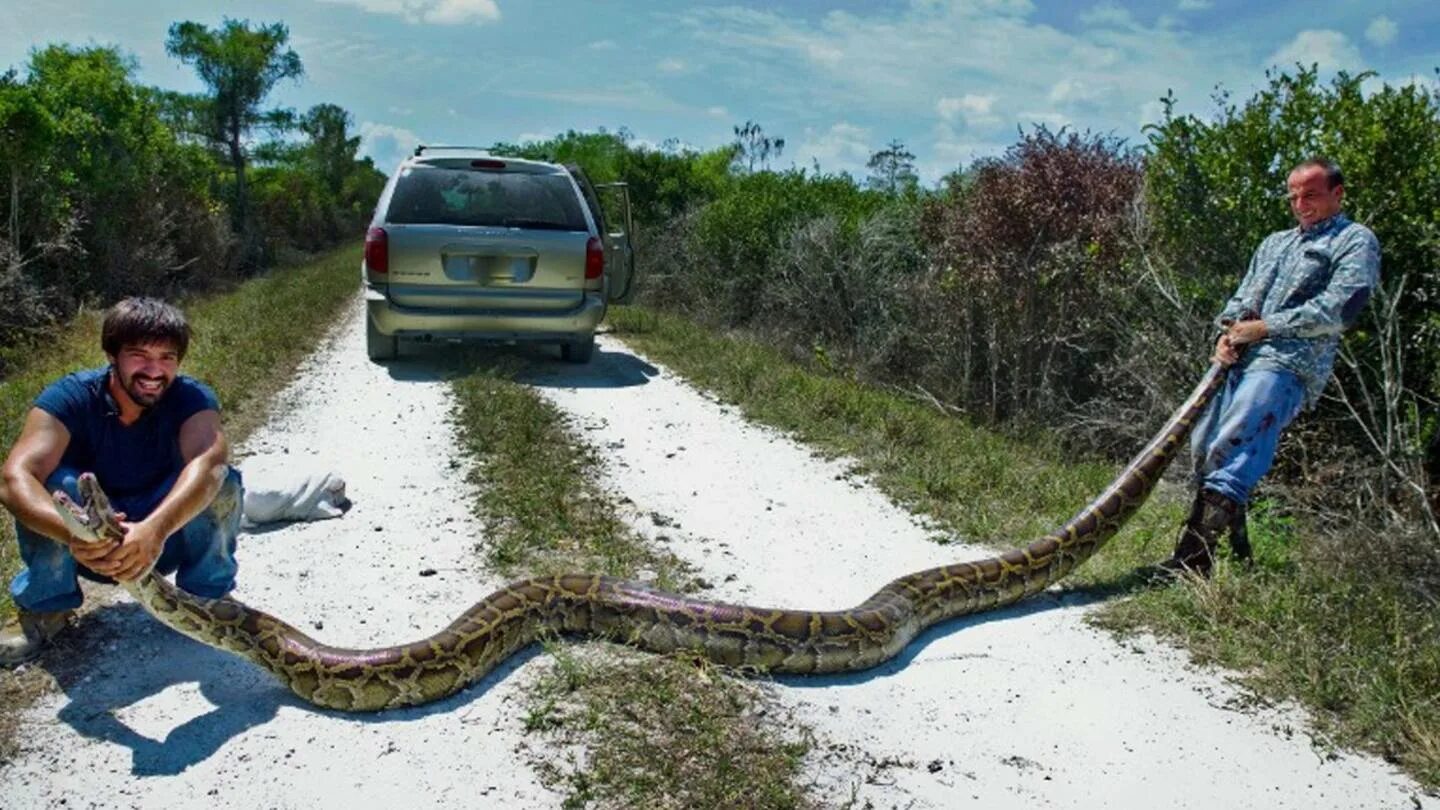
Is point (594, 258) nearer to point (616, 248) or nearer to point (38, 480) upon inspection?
point (616, 248)

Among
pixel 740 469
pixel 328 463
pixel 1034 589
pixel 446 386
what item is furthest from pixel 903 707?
pixel 446 386

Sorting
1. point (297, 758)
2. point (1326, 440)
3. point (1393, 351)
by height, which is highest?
point (1393, 351)

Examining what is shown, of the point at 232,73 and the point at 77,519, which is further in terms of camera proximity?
the point at 232,73

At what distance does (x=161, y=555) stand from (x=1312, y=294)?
238 inches

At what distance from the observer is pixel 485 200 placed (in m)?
12.8

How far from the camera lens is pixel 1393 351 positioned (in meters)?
7.17

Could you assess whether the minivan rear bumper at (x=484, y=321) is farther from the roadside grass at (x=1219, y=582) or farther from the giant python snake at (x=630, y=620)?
the giant python snake at (x=630, y=620)

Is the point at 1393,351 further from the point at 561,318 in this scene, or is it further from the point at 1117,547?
the point at 561,318

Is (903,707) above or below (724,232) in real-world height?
below

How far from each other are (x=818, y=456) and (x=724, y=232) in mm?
11387

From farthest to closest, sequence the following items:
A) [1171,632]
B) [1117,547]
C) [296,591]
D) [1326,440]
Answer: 1. [1326,440]
2. [1117,547]
3. [296,591]
4. [1171,632]

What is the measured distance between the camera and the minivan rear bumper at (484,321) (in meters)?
12.3

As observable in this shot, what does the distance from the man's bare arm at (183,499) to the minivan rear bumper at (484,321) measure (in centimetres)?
751

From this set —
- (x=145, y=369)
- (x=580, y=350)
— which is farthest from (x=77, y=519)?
(x=580, y=350)
